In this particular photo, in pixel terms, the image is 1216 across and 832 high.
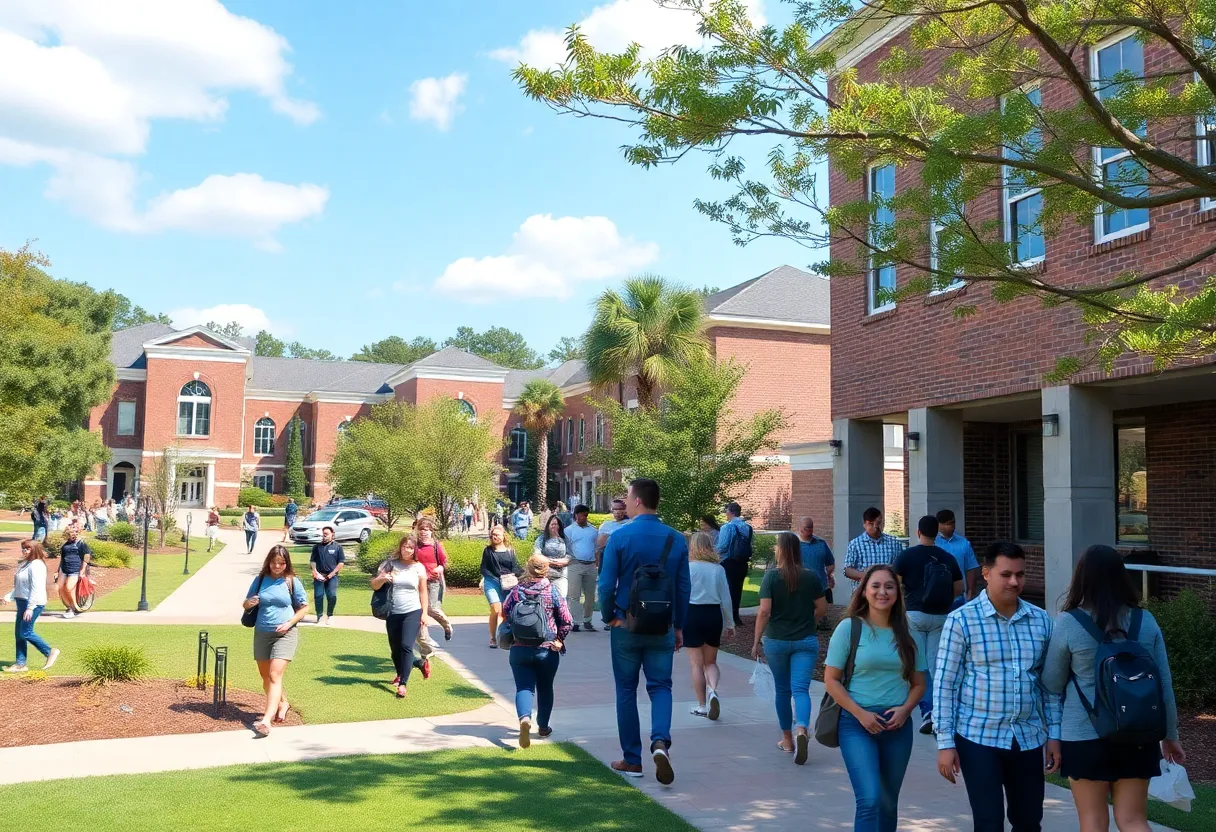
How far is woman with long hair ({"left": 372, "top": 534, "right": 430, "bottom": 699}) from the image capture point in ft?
34.0

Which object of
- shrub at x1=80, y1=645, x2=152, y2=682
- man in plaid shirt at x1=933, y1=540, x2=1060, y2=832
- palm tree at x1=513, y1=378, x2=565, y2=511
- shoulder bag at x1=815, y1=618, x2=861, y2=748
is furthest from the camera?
palm tree at x1=513, y1=378, x2=565, y2=511

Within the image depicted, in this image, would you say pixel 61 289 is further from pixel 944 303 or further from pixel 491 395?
pixel 944 303

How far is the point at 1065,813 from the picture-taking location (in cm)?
640

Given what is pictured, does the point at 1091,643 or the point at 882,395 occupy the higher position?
the point at 882,395

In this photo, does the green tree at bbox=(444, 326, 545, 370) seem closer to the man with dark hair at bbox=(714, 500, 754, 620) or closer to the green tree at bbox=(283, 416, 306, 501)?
the green tree at bbox=(283, 416, 306, 501)

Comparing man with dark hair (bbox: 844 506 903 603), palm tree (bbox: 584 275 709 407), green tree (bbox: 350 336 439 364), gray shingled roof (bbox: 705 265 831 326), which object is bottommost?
man with dark hair (bbox: 844 506 903 603)

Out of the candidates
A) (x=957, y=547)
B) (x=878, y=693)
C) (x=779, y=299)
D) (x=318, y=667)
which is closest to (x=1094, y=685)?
(x=878, y=693)

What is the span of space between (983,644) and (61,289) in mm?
43479

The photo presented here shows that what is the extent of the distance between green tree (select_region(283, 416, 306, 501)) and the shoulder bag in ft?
204

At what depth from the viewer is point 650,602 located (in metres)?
6.77

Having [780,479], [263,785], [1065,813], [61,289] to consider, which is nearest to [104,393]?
[61,289]

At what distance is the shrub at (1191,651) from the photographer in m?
9.11

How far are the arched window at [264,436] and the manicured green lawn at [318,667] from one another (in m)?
52.5

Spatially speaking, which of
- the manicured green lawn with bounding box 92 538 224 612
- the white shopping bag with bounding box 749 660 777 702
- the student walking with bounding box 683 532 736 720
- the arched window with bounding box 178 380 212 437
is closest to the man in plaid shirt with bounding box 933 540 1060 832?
the white shopping bag with bounding box 749 660 777 702
